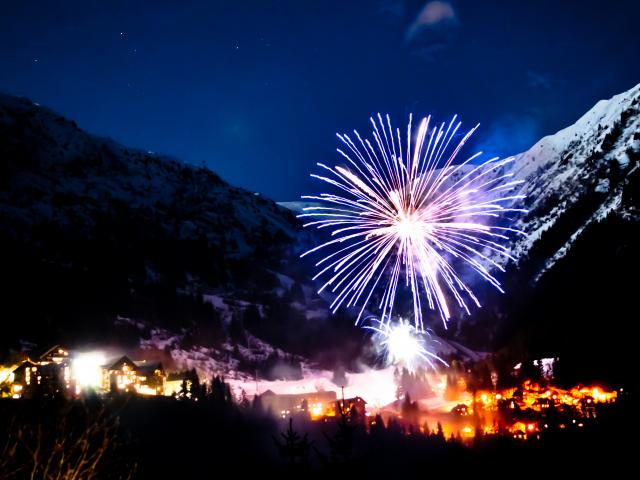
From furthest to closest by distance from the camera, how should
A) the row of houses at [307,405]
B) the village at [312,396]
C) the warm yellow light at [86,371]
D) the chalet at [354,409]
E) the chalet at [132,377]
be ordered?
the row of houses at [307,405] → the chalet at [354,409] → the chalet at [132,377] → the warm yellow light at [86,371] → the village at [312,396]

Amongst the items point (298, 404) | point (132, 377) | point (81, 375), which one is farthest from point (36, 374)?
point (298, 404)

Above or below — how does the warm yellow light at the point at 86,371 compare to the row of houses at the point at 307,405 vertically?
above

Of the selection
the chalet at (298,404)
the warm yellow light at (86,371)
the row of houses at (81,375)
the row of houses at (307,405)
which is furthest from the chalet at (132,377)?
the chalet at (298,404)

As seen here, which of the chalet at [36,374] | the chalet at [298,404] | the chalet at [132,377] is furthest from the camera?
the chalet at [298,404]

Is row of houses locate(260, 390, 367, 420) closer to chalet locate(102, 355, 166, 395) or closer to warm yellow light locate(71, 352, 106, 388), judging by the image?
chalet locate(102, 355, 166, 395)

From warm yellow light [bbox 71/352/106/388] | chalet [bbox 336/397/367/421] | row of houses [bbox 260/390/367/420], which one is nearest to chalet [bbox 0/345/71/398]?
warm yellow light [bbox 71/352/106/388]

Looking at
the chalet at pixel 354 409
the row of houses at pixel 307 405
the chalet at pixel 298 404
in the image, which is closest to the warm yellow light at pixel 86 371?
the row of houses at pixel 307 405

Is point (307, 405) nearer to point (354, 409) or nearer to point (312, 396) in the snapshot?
point (312, 396)

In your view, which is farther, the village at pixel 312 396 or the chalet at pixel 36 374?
the village at pixel 312 396

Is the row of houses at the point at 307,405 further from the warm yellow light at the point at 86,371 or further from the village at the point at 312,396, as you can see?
the warm yellow light at the point at 86,371

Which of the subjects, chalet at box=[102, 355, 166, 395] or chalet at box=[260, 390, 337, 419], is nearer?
chalet at box=[102, 355, 166, 395]
